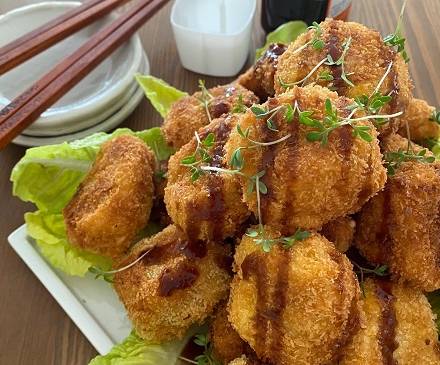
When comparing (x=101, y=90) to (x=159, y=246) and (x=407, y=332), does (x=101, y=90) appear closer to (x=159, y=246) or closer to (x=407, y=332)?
(x=159, y=246)

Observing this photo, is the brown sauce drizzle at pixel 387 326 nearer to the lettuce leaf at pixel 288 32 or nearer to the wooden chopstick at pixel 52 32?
the lettuce leaf at pixel 288 32

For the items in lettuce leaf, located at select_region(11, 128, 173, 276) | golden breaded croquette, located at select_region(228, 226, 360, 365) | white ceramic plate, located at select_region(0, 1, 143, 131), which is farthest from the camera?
white ceramic plate, located at select_region(0, 1, 143, 131)

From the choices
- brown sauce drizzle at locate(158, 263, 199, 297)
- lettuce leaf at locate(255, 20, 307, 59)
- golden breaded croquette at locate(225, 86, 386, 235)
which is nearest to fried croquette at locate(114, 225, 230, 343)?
brown sauce drizzle at locate(158, 263, 199, 297)

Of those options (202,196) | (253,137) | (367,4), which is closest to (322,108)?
(253,137)

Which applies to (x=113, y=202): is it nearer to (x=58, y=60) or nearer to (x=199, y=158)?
(x=199, y=158)

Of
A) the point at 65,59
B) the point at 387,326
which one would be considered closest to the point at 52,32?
the point at 65,59

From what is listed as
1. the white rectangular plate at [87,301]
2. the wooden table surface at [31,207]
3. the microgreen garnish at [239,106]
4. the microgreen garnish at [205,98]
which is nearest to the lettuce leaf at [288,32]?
the wooden table surface at [31,207]

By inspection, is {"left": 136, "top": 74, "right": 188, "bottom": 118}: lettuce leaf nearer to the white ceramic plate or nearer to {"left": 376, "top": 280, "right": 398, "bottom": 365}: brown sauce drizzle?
the white ceramic plate
